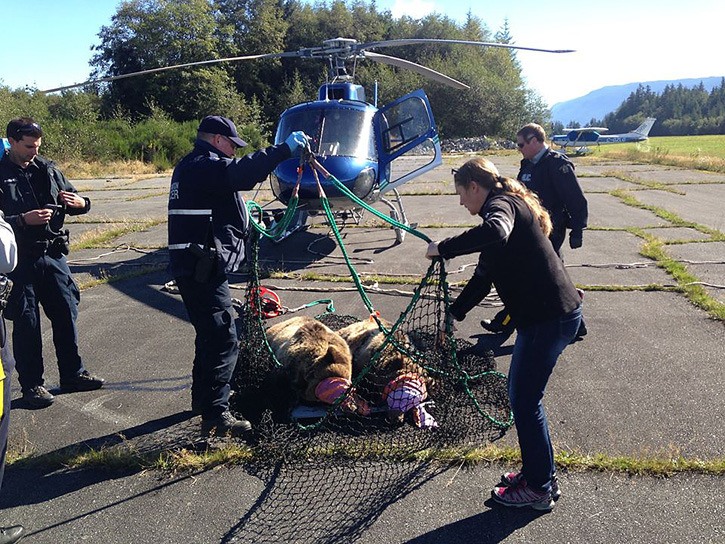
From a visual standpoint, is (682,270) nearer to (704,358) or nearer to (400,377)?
(704,358)

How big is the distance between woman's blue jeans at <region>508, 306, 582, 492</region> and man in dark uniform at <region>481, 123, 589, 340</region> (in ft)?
7.24

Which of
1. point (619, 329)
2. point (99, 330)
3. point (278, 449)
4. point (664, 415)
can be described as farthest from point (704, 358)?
point (99, 330)

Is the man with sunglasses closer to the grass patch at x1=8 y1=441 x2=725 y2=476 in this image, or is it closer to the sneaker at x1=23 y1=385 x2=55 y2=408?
the sneaker at x1=23 y1=385 x2=55 y2=408

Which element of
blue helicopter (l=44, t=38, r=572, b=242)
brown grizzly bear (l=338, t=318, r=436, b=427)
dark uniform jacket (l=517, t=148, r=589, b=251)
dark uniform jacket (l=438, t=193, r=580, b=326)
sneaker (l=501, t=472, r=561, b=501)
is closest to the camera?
dark uniform jacket (l=438, t=193, r=580, b=326)

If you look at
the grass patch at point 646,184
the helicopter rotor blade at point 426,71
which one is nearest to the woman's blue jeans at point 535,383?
the helicopter rotor blade at point 426,71

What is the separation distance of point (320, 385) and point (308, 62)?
48.2 meters

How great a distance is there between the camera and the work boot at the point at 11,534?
2.79 meters

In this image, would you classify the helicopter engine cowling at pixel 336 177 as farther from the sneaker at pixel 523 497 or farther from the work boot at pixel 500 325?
the sneaker at pixel 523 497

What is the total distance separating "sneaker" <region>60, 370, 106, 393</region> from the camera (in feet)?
15.0

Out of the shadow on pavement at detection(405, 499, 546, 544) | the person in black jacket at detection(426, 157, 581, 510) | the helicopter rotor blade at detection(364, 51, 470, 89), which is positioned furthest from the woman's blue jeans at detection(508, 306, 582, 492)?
the helicopter rotor blade at detection(364, 51, 470, 89)

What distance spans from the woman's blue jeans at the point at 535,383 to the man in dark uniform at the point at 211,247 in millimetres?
1863

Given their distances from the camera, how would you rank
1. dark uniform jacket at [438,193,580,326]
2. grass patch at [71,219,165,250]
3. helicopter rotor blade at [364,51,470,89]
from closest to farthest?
dark uniform jacket at [438,193,580,326], helicopter rotor blade at [364,51,470,89], grass patch at [71,219,165,250]

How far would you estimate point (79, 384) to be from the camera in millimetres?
4582

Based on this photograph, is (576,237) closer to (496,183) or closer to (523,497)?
(496,183)
